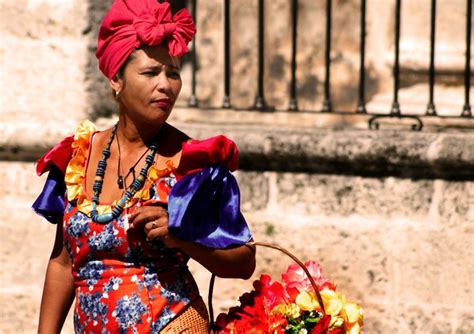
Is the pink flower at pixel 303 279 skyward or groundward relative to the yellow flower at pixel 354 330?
skyward

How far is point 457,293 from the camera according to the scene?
509cm

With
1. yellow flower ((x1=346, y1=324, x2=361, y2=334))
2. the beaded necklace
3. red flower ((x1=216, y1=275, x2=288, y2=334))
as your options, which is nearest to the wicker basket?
red flower ((x1=216, y1=275, x2=288, y2=334))

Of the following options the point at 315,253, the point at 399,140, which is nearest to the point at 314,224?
the point at 315,253

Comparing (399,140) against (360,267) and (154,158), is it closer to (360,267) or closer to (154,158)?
(360,267)

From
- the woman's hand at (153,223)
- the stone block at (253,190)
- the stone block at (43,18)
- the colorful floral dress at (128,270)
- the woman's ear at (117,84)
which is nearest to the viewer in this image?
the woman's hand at (153,223)

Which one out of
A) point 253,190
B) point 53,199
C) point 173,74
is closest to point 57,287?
point 53,199

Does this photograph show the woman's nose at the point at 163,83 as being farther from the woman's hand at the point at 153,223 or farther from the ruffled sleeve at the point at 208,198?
the woman's hand at the point at 153,223

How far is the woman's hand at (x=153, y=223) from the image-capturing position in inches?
140

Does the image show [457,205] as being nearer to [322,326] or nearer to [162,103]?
[322,326]

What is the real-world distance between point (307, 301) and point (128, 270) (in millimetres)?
572

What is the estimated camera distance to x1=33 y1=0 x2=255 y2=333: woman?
363 cm

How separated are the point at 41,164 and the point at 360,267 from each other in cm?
175

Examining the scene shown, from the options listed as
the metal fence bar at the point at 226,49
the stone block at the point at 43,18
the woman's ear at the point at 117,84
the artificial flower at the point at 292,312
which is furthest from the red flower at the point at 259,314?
the stone block at the point at 43,18

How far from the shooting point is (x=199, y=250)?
3.63 metres
